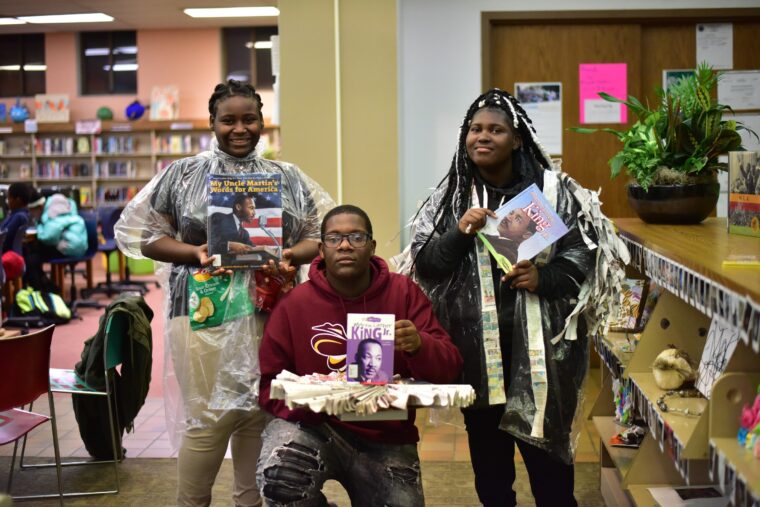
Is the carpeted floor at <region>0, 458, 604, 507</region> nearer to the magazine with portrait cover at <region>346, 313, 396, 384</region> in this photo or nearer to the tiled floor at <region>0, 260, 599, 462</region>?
the tiled floor at <region>0, 260, 599, 462</region>

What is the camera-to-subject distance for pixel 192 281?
102 inches

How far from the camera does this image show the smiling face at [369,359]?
209cm

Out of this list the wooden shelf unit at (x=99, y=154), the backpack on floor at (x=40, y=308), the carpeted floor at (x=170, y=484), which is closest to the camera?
the carpeted floor at (x=170, y=484)

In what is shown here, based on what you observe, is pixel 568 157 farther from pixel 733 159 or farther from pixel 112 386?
pixel 112 386

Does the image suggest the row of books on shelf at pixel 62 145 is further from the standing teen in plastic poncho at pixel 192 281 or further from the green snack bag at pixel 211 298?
the green snack bag at pixel 211 298

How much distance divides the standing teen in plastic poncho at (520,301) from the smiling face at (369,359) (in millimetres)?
460

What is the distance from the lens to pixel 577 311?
241cm

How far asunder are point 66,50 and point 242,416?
11757 millimetres

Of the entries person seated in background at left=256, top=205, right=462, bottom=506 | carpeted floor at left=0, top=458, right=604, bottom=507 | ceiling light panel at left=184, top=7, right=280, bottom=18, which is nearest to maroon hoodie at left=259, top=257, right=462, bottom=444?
person seated in background at left=256, top=205, right=462, bottom=506

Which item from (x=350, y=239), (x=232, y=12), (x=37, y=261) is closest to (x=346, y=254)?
(x=350, y=239)

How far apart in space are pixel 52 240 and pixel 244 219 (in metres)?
6.30

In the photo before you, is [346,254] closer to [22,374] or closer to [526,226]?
[526,226]

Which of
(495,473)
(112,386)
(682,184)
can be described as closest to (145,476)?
(112,386)

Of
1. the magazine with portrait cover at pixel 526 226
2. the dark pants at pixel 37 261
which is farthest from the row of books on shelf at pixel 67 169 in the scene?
the magazine with portrait cover at pixel 526 226
